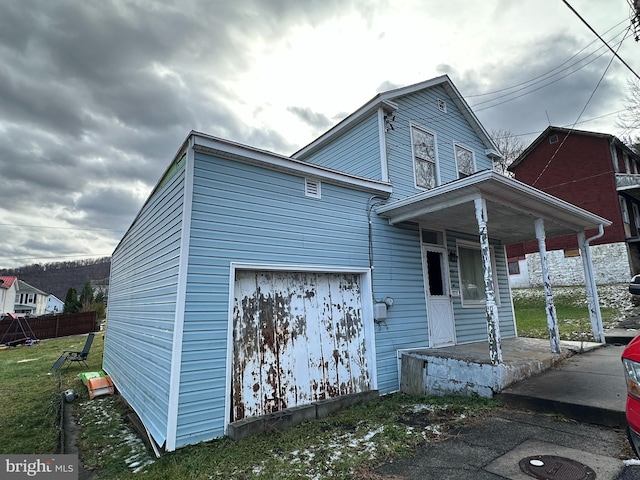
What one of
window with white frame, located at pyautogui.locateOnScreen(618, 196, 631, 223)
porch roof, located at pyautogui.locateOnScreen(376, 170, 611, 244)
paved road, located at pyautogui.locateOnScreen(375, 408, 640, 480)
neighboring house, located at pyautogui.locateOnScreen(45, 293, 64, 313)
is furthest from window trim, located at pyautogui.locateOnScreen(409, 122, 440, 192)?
neighboring house, located at pyautogui.locateOnScreen(45, 293, 64, 313)

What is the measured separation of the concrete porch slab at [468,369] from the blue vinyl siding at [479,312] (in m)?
1.10

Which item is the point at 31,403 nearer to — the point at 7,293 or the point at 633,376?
the point at 633,376

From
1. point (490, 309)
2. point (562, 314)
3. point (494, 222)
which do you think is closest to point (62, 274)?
point (494, 222)

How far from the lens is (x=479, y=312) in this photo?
7.75 metres

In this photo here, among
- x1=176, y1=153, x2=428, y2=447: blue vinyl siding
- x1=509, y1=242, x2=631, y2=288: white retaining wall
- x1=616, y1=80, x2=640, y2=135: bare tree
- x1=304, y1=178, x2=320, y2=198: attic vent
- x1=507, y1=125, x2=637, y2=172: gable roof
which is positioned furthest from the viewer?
x1=507, y1=125, x2=637, y2=172: gable roof

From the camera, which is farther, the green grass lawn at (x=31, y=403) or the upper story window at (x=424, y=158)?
the upper story window at (x=424, y=158)

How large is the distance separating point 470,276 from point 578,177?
15255 mm

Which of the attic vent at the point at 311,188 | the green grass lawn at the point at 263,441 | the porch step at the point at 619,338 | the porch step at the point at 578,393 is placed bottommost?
the green grass lawn at the point at 263,441

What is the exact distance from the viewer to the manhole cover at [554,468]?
2633 mm

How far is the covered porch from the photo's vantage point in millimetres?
4707

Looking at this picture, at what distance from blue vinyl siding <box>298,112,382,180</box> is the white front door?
7.08ft

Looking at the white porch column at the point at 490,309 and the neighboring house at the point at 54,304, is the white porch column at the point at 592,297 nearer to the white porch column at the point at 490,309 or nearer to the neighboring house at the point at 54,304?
the white porch column at the point at 490,309

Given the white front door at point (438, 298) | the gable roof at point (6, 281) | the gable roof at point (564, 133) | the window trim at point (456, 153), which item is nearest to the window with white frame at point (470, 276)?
the white front door at point (438, 298)

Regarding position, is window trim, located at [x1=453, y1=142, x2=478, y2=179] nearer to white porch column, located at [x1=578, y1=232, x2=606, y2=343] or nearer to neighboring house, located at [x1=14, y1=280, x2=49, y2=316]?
white porch column, located at [x1=578, y1=232, x2=606, y2=343]
